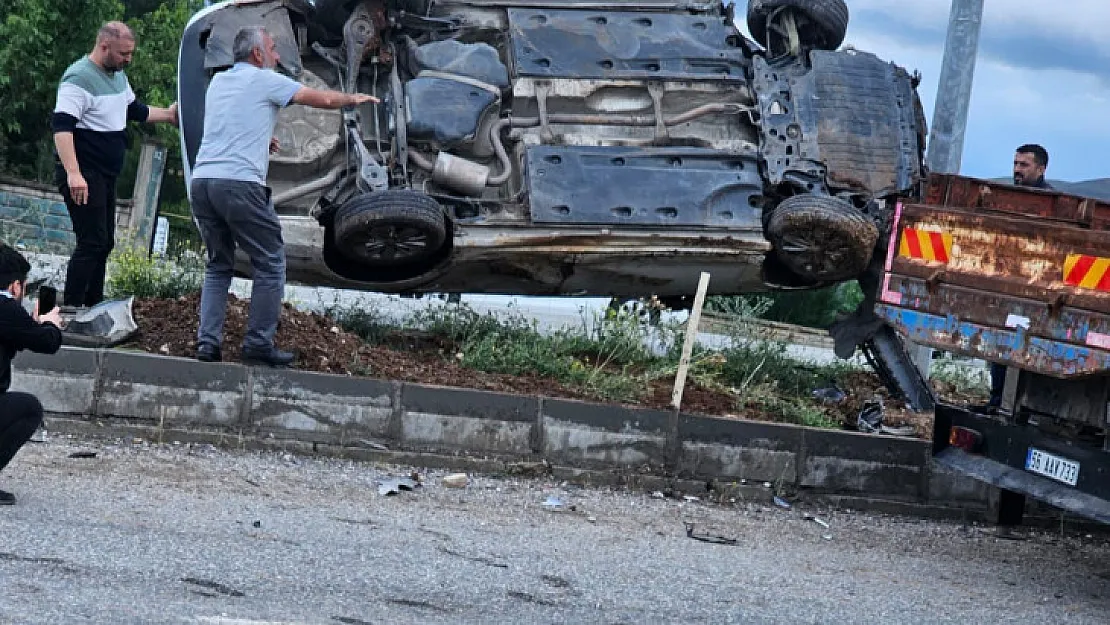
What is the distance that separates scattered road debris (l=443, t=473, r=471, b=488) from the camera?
8182mm

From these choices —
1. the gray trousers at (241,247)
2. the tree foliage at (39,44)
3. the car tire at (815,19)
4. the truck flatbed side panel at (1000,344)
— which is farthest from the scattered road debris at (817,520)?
the tree foliage at (39,44)

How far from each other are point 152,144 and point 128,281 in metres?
12.3

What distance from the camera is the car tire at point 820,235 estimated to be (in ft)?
32.6

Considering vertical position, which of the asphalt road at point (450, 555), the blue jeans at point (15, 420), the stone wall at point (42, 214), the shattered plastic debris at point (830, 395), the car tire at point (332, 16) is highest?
the car tire at point (332, 16)

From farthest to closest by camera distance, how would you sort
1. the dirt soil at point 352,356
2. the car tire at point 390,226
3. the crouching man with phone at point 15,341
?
the car tire at point 390,226
the dirt soil at point 352,356
the crouching man with phone at point 15,341

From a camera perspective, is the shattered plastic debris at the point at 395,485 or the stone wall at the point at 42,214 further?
the stone wall at the point at 42,214

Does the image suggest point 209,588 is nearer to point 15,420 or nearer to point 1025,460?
point 15,420

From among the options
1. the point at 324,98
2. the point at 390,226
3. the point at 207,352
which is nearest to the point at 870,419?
the point at 390,226

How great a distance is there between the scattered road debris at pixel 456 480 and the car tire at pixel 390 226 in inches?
68.6

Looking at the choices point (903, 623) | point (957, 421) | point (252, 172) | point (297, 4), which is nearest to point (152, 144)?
point (297, 4)

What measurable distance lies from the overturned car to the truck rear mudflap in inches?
79.2

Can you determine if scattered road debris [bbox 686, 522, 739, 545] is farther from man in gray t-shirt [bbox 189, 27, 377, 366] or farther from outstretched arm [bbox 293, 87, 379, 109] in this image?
outstretched arm [bbox 293, 87, 379, 109]

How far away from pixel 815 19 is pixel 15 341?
20.6 ft

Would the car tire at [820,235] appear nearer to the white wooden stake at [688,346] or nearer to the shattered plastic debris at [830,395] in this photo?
the white wooden stake at [688,346]
